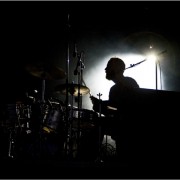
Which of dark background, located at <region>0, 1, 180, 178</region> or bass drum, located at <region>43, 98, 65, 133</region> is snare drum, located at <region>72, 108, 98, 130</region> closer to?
bass drum, located at <region>43, 98, 65, 133</region>

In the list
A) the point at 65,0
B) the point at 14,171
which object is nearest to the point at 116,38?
the point at 65,0

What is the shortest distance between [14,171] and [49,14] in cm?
609

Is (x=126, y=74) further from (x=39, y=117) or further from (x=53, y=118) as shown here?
(x=39, y=117)

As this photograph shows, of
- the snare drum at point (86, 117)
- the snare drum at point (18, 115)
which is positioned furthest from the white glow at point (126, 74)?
the snare drum at point (18, 115)

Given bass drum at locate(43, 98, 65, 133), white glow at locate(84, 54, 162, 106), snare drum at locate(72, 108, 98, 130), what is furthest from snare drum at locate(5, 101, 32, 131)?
white glow at locate(84, 54, 162, 106)

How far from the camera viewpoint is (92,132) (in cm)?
527

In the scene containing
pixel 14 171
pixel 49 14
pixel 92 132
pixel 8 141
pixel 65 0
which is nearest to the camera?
pixel 14 171

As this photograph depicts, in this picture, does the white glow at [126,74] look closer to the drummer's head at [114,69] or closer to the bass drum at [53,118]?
the bass drum at [53,118]

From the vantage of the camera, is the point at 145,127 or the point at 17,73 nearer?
the point at 145,127

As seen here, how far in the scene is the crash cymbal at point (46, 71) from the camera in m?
5.22

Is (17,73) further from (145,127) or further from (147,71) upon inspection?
(145,127)

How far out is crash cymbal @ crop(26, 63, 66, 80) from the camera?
522 centimetres

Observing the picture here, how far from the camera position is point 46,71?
17.5ft

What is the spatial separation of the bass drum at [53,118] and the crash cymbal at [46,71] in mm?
522
